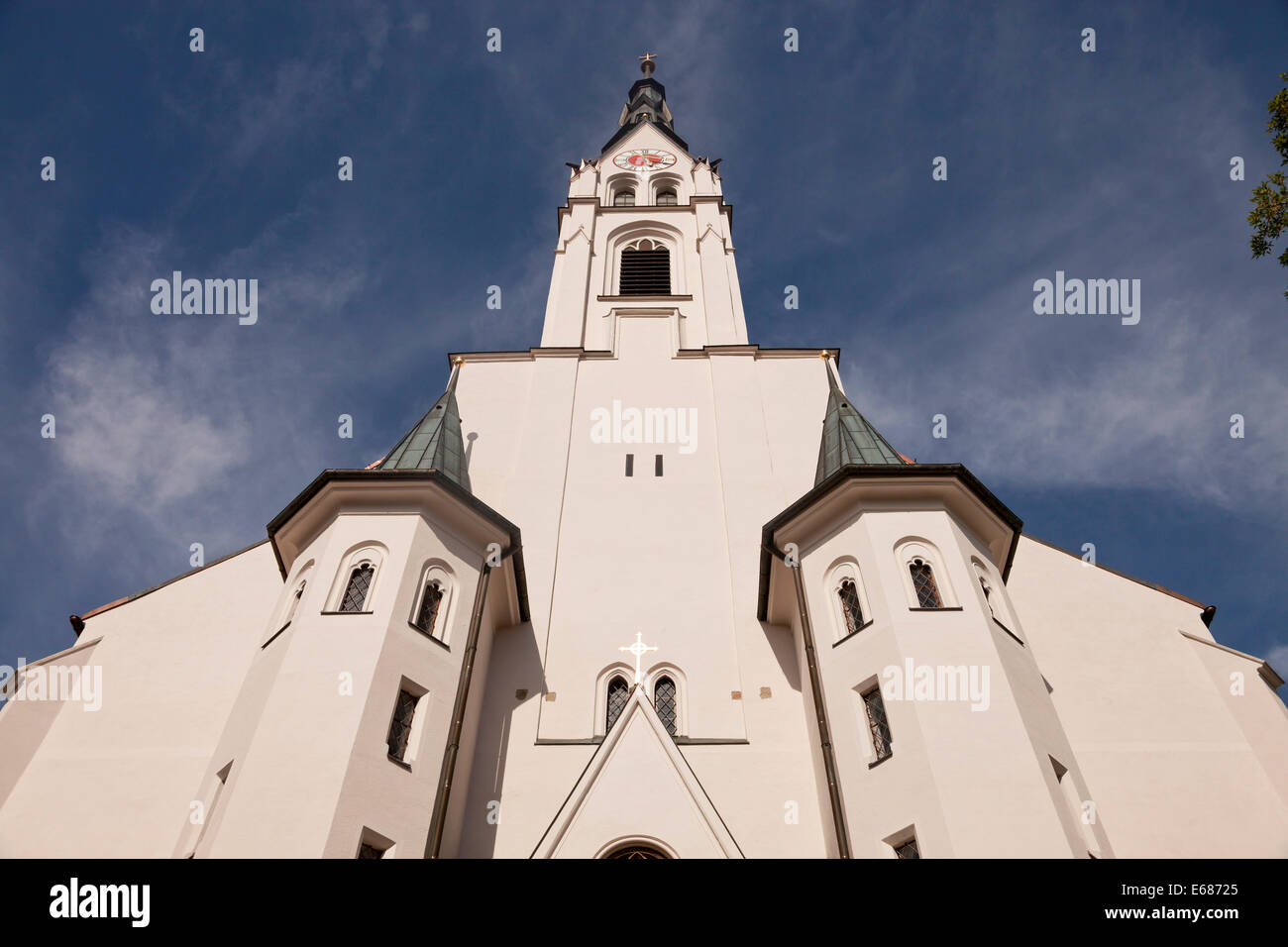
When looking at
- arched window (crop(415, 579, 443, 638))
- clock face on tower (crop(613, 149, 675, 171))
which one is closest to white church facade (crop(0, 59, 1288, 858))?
arched window (crop(415, 579, 443, 638))

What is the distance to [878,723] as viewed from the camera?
12.9 metres

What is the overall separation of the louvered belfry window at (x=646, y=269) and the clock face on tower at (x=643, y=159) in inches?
307

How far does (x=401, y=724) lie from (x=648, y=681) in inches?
184

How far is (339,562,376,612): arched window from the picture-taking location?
1377 centimetres

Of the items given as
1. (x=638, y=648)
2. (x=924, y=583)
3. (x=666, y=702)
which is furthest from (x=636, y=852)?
(x=924, y=583)

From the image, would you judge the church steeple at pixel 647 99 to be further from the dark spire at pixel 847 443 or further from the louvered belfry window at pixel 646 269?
the dark spire at pixel 847 443

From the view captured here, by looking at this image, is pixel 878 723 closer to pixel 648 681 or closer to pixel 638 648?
pixel 648 681

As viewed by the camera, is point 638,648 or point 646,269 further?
point 646,269

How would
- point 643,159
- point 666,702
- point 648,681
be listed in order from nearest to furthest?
1. point 666,702
2. point 648,681
3. point 643,159

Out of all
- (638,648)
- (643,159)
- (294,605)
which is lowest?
(294,605)
